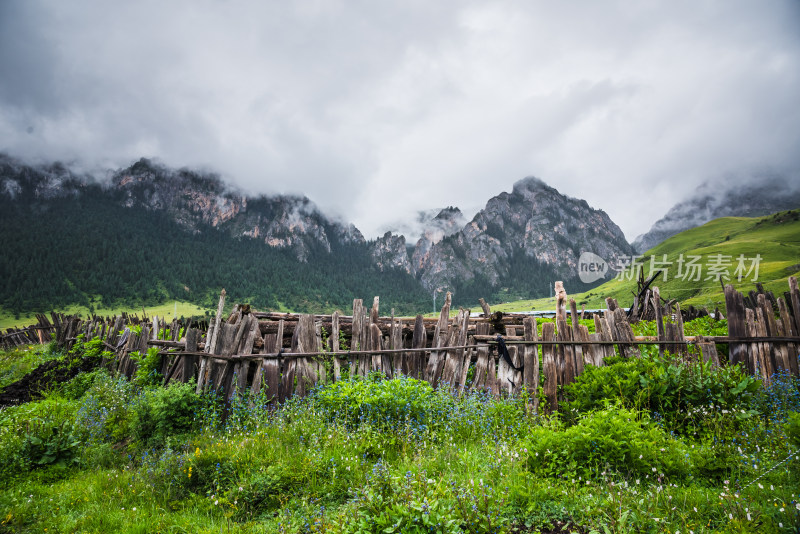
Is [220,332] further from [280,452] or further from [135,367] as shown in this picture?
[135,367]

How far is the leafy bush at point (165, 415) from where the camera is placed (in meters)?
6.62

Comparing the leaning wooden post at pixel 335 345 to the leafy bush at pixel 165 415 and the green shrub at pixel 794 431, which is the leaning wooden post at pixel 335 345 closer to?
the leafy bush at pixel 165 415

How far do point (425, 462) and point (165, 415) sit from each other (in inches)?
190

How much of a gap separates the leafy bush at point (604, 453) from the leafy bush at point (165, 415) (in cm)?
586

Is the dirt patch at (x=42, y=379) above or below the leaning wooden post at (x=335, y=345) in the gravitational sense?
below

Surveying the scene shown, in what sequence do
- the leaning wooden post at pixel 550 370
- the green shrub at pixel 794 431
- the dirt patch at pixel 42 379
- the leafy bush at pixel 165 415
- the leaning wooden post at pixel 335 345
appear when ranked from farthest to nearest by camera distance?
the dirt patch at pixel 42 379, the leaning wooden post at pixel 335 345, the leaning wooden post at pixel 550 370, the leafy bush at pixel 165 415, the green shrub at pixel 794 431

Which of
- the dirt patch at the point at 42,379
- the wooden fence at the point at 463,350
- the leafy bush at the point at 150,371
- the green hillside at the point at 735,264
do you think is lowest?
the dirt patch at the point at 42,379

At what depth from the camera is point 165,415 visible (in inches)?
262

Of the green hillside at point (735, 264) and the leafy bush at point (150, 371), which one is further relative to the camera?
the green hillside at point (735, 264)

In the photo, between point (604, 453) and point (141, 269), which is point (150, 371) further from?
point (141, 269)

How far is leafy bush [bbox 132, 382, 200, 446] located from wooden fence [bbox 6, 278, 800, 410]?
641 mm

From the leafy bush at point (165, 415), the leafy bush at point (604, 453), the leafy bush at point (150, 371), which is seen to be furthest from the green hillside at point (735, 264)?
the leafy bush at point (604, 453)

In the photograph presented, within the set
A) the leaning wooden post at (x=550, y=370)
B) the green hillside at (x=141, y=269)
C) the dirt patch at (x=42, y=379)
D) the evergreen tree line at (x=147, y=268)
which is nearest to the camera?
the leaning wooden post at (x=550, y=370)

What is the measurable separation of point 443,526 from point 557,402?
4576mm
